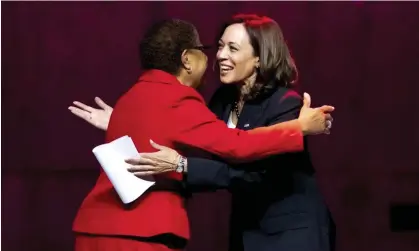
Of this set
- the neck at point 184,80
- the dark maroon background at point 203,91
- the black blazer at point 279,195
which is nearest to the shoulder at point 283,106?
the black blazer at point 279,195

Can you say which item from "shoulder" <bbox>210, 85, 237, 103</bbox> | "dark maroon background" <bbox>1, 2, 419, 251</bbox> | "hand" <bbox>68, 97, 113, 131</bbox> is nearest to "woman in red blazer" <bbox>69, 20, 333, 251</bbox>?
"shoulder" <bbox>210, 85, 237, 103</bbox>

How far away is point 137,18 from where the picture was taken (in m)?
3.82

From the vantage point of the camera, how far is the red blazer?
227 cm

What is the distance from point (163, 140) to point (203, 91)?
1.54m

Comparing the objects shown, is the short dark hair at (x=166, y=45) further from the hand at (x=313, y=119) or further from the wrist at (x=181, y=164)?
the hand at (x=313, y=119)

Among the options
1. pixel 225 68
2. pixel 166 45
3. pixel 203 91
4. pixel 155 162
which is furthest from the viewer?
pixel 203 91

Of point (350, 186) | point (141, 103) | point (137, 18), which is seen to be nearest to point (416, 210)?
point (350, 186)

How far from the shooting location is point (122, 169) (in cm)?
228

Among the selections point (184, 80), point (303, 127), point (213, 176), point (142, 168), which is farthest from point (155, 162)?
point (303, 127)

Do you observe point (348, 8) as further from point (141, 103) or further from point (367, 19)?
point (141, 103)

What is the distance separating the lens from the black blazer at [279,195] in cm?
238

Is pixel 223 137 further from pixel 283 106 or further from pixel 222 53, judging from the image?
pixel 222 53

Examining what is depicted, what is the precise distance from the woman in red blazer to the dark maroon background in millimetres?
1478

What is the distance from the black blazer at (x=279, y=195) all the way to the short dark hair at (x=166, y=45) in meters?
0.25
